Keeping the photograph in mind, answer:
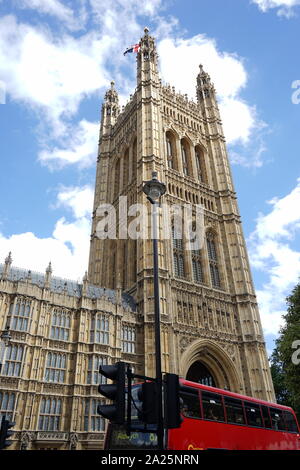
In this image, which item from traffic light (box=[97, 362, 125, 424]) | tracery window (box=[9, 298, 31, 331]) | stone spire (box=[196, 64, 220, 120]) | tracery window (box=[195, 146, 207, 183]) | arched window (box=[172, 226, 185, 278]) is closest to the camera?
traffic light (box=[97, 362, 125, 424])

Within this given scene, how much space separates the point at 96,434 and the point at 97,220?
27.4m

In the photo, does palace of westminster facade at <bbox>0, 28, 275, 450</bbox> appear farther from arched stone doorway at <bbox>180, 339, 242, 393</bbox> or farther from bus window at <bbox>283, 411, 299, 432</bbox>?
bus window at <bbox>283, 411, 299, 432</bbox>

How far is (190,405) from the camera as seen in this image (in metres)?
13.0

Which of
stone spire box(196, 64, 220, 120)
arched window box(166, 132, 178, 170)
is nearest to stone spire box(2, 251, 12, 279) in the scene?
arched window box(166, 132, 178, 170)

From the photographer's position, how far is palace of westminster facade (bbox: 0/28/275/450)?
2406 cm

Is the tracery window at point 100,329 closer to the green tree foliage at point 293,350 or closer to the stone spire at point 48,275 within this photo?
the stone spire at point 48,275

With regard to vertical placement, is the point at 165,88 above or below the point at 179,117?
above

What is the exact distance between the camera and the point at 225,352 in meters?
32.4

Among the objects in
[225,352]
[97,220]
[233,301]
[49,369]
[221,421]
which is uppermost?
[97,220]

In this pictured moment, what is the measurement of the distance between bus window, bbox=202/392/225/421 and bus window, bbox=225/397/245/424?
40 cm

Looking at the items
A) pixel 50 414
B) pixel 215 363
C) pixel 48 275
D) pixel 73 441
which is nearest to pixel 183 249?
pixel 215 363

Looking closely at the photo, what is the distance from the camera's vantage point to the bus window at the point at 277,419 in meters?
16.5

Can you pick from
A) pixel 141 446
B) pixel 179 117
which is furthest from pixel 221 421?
pixel 179 117
